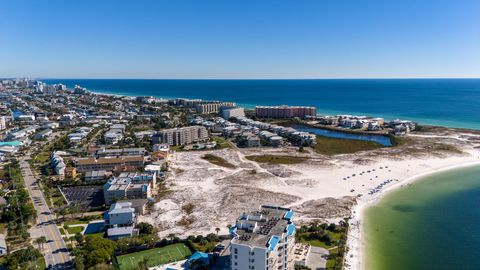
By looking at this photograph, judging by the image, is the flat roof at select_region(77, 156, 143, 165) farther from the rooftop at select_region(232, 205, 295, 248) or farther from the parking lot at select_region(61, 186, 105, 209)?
the rooftop at select_region(232, 205, 295, 248)

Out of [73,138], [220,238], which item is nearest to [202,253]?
[220,238]

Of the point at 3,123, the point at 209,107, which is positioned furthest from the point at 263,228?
the point at 209,107

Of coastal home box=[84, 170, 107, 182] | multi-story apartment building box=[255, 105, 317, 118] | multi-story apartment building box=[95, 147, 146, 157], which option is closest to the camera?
coastal home box=[84, 170, 107, 182]

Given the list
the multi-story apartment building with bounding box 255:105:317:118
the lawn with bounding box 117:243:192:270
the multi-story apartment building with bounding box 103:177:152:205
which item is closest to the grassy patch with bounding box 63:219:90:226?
the multi-story apartment building with bounding box 103:177:152:205

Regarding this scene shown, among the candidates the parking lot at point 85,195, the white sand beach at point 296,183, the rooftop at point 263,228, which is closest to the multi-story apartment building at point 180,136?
the white sand beach at point 296,183

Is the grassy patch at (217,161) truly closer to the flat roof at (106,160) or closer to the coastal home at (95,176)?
the flat roof at (106,160)
